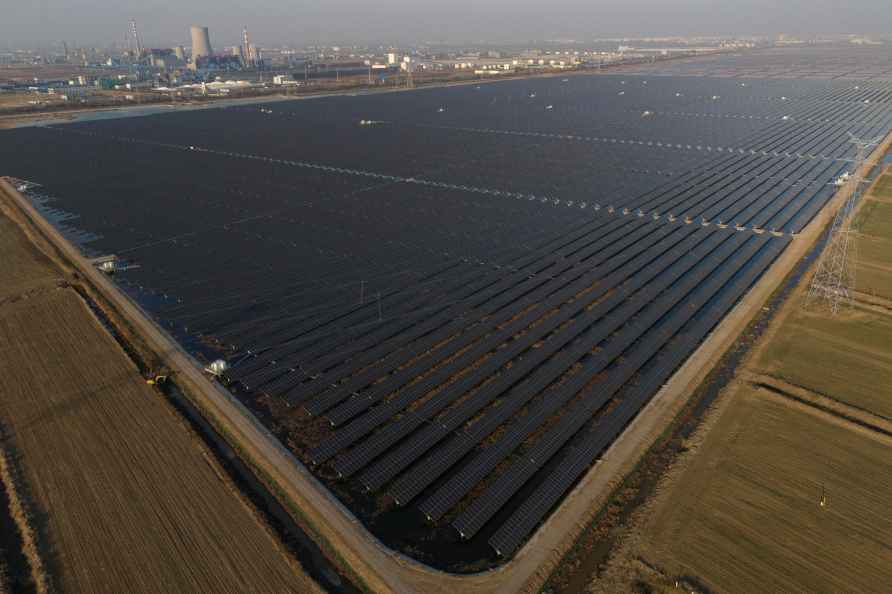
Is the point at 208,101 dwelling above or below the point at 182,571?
above

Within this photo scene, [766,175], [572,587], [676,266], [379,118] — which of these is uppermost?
[379,118]

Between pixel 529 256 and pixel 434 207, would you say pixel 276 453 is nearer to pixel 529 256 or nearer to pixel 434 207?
pixel 529 256

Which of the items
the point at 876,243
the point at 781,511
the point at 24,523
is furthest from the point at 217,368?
the point at 876,243

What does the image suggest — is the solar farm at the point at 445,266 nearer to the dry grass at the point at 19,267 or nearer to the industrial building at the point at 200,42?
the dry grass at the point at 19,267

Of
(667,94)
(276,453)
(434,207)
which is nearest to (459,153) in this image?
(434,207)

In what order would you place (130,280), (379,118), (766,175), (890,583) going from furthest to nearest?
(379,118) → (766,175) → (130,280) → (890,583)

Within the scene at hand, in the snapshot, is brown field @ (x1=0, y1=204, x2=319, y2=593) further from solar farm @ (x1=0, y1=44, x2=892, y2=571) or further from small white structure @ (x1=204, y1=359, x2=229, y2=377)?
solar farm @ (x1=0, y1=44, x2=892, y2=571)

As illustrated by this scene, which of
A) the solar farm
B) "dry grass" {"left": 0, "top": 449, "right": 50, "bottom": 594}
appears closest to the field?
the solar farm
